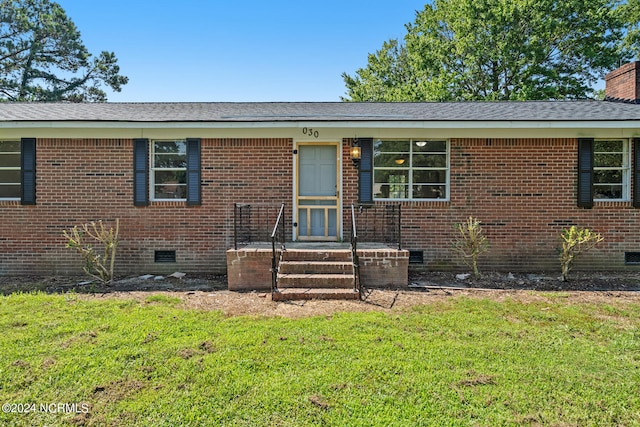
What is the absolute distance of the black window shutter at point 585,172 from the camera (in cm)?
721

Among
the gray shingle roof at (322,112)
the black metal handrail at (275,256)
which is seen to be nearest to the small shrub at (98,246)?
the gray shingle roof at (322,112)

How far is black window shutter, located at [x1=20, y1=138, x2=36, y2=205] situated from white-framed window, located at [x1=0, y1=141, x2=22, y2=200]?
20 centimetres

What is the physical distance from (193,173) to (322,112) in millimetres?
3263

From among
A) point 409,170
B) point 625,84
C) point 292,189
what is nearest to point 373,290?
point 292,189

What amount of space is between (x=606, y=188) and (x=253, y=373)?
8016mm

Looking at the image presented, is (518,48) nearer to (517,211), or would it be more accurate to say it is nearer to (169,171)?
(517,211)

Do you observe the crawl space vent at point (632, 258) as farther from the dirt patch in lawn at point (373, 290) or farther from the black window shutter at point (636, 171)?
the black window shutter at point (636, 171)

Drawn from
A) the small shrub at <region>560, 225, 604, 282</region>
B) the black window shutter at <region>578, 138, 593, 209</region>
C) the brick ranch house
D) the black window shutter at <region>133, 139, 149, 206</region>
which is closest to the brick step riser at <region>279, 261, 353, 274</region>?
the brick ranch house

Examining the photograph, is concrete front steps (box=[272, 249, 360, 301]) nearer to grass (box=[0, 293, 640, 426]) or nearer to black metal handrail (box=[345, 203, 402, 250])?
grass (box=[0, 293, 640, 426])

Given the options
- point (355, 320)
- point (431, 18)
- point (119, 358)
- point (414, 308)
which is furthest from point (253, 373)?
point (431, 18)

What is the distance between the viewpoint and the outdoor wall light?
A: 23.8 feet

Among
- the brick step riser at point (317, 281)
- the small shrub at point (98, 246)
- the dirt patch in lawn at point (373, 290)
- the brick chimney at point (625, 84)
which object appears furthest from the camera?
the brick chimney at point (625, 84)

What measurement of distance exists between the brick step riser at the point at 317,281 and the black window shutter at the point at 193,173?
112 inches

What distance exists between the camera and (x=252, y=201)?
7391 mm
